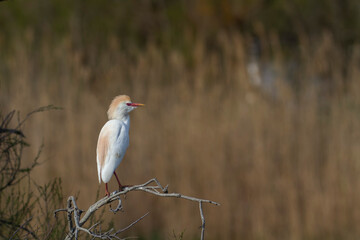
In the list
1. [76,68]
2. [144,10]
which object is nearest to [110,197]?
[76,68]

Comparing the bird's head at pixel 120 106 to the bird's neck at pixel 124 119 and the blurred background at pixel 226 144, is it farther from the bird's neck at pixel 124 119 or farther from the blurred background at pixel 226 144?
the blurred background at pixel 226 144

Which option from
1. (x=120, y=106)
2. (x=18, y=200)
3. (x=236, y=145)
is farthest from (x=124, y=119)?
(x=236, y=145)

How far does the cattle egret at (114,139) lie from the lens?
75 cm

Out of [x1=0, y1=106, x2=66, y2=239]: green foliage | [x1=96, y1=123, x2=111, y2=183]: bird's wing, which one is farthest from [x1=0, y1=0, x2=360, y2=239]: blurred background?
[x1=96, y1=123, x2=111, y2=183]: bird's wing

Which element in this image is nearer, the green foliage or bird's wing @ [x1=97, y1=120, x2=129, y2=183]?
bird's wing @ [x1=97, y1=120, x2=129, y2=183]

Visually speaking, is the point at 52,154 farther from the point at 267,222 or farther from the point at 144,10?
the point at 144,10

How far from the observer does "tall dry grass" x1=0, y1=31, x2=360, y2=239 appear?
4.01 m

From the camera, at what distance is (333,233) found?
4.08 meters

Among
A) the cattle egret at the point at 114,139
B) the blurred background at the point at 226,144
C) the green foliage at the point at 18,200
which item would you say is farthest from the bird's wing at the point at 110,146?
the blurred background at the point at 226,144

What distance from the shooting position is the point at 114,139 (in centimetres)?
75

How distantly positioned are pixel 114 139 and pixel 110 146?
A: 0.04 ft

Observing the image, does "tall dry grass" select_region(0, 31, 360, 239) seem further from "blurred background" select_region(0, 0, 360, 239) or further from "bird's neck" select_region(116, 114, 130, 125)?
"bird's neck" select_region(116, 114, 130, 125)

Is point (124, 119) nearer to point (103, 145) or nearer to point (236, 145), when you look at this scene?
point (103, 145)

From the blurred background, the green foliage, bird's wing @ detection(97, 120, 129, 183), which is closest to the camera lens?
bird's wing @ detection(97, 120, 129, 183)
